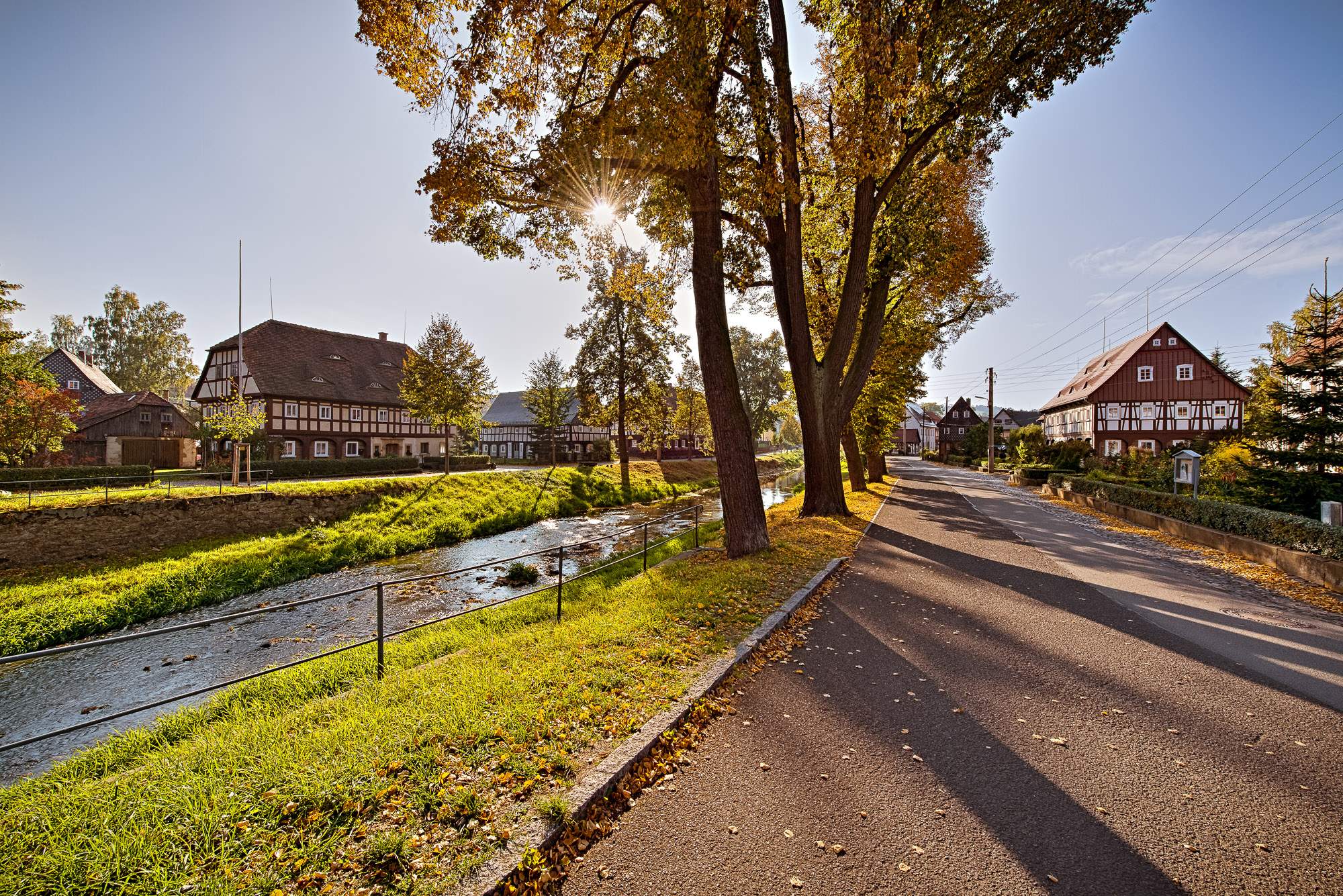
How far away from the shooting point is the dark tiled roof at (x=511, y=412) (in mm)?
53231

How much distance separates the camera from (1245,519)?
35.8 ft

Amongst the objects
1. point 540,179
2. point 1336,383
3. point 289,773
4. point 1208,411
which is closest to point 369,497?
point 540,179

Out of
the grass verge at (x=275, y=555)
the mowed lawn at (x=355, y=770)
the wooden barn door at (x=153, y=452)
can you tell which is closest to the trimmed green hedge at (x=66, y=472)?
the wooden barn door at (x=153, y=452)

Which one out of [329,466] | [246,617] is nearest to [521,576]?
[246,617]

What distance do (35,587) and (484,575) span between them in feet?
28.5

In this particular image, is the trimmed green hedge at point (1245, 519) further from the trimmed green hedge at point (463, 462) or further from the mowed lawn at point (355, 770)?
the trimmed green hedge at point (463, 462)

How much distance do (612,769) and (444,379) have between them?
31.6 meters

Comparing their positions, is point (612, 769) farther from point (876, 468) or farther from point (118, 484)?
point (876, 468)

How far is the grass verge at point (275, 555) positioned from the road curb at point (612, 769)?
471 inches

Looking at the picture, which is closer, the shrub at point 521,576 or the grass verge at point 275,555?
the grass verge at point 275,555

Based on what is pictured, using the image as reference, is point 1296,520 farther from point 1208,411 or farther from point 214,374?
point 214,374

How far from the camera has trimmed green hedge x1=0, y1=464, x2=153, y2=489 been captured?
68.7ft

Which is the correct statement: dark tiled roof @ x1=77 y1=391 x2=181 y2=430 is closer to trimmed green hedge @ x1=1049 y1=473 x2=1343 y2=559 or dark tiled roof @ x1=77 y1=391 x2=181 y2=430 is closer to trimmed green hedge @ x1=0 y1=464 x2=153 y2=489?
trimmed green hedge @ x1=0 y1=464 x2=153 y2=489

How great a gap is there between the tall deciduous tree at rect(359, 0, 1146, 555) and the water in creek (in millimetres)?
6452
